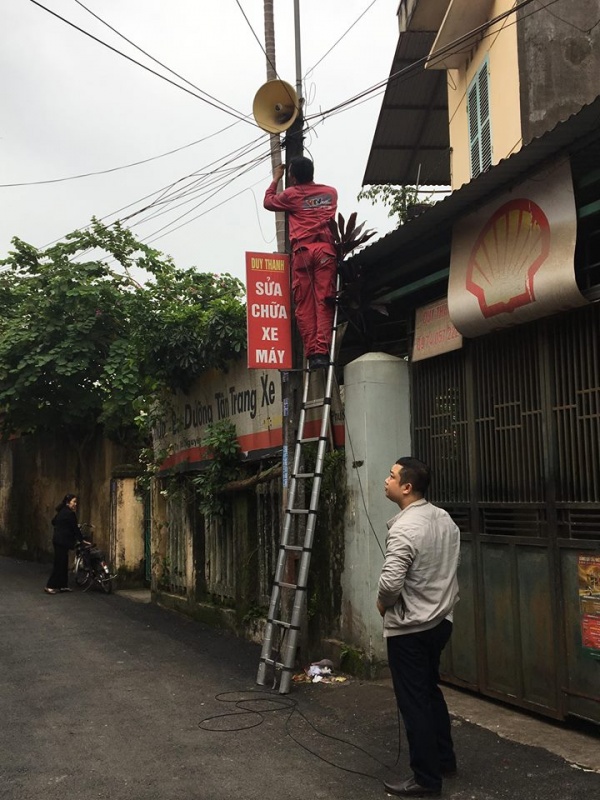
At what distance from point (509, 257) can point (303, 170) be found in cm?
275

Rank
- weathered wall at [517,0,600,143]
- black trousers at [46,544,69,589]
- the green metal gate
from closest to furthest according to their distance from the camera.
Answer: the green metal gate, weathered wall at [517,0,600,143], black trousers at [46,544,69,589]

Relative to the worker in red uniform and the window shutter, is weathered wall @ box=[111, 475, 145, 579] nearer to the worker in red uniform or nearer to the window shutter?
the worker in red uniform

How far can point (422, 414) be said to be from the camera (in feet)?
23.5

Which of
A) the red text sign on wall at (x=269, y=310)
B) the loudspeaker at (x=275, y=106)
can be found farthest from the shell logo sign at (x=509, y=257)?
the loudspeaker at (x=275, y=106)

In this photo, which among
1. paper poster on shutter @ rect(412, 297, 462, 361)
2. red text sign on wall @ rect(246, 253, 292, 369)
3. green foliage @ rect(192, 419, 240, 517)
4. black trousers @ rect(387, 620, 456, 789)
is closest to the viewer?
black trousers @ rect(387, 620, 456, 789)

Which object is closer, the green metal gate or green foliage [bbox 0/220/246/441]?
the green metal gate

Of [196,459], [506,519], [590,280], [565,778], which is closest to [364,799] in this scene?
[565,778]

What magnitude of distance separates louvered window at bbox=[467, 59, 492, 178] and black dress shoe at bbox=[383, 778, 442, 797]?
778 cm

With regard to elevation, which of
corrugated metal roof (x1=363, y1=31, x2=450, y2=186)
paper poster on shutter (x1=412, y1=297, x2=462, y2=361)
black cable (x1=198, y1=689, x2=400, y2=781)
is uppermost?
corrugated metal roof (x1=363, y1=31, x2=450, y2=186)

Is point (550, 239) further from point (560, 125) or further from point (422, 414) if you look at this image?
point (422, 414)

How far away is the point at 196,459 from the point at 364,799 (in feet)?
23.1

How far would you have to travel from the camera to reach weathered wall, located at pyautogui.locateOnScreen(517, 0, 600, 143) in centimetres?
938

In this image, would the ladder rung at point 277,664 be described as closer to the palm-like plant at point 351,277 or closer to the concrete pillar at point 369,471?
the concrete pillar at point 369,471

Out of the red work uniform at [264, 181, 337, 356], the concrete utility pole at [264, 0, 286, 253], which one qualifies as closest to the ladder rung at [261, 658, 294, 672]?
the red work uniform at [264, 181, 337, 356]
